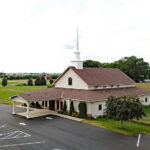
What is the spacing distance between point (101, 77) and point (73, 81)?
6.01 m

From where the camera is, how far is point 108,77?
127 feet

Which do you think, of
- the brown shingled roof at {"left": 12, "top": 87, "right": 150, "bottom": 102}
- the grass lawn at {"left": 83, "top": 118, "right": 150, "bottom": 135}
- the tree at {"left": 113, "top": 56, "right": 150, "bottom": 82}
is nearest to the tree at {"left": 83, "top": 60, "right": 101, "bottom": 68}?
the tree at {"left": 113, "top": 56, "right": 150, "bottom": 82}

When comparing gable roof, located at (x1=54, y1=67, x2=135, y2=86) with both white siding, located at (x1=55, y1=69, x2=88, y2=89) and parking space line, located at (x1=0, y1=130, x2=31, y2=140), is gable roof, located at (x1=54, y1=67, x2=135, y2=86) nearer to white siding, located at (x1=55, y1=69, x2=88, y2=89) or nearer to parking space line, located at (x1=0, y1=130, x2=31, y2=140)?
white siding, located at (x1=55, y1=69, x2=88, y2=89)

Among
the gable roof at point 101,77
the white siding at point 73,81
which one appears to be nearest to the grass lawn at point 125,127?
the white siding at point 73,81

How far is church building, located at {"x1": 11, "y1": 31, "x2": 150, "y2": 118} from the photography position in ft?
95.6

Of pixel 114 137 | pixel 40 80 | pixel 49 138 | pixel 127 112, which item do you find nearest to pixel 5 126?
pixel 49 138

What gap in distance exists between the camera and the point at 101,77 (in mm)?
37125

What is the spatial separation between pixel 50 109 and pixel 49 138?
48.1 ft

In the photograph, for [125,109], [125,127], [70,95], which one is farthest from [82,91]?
[125,109]

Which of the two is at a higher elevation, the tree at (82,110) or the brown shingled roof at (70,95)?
the brown shingled roof at (70,95)

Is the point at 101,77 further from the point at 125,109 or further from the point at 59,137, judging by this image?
the point at 59,137

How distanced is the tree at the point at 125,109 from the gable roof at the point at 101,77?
10577 mm

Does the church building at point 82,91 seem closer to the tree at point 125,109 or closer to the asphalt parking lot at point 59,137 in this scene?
the asphalt parking lot at point 59,137

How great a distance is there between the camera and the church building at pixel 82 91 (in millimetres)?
29128
